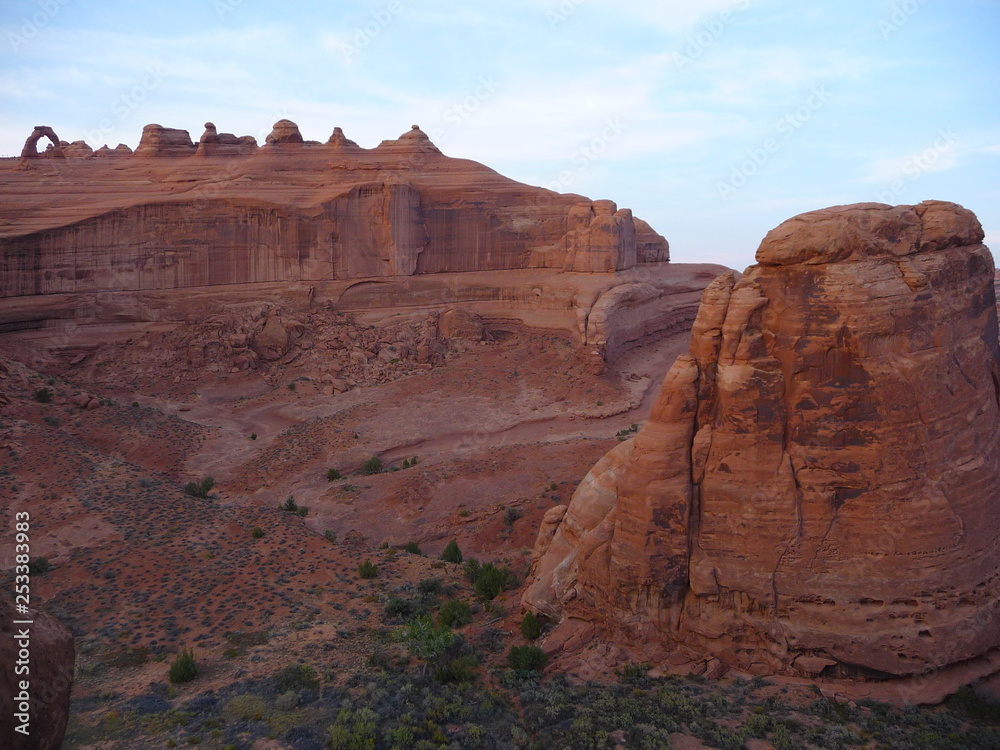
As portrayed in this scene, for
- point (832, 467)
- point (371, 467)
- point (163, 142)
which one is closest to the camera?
point (832, 467)

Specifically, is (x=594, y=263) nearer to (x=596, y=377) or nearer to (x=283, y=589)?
(x=596, y=377)

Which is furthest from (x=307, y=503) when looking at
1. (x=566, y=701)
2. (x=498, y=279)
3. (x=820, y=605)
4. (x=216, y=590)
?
(x=498, y=279)

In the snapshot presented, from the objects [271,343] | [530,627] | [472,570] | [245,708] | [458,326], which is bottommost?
[245,708]

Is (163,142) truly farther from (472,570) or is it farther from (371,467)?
(472,570)

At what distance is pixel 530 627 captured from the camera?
1498 centimetres

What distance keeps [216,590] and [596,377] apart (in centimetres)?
2516

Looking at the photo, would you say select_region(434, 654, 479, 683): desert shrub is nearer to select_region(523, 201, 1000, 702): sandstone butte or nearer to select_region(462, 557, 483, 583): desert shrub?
select_region(523, 201, 1000, 702): sandstone butte

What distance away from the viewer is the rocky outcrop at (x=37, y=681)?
598cm

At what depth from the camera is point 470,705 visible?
12.8 metres

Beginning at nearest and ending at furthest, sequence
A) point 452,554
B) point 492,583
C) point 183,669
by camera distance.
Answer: point 183,669 → point 492,583 → point 452,554

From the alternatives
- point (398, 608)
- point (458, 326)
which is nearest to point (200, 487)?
point (398, 608)

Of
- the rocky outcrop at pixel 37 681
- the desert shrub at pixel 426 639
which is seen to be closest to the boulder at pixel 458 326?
the desert shrub at pixel 426 639

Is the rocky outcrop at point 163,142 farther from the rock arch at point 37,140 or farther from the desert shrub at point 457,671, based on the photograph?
the desert shrub at point 457,671

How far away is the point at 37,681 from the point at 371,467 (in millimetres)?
23899
